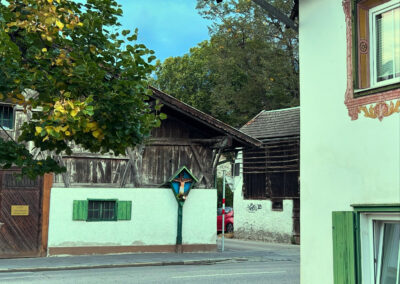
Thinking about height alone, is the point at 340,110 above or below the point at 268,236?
above

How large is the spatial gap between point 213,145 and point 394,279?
14637 mm

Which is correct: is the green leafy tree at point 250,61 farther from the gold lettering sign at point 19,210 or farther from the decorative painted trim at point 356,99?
the decorative painted trim at point 356,99

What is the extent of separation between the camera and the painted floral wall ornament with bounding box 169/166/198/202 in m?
19.3

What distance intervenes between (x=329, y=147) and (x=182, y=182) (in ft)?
43.6

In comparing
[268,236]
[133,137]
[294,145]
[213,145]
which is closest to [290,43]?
[294,145]

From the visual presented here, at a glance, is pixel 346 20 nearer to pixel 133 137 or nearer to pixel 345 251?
pixel 345 251

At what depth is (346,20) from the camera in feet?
21.0

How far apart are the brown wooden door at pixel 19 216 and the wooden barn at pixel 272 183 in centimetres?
1133

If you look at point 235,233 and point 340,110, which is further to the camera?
point 235,233

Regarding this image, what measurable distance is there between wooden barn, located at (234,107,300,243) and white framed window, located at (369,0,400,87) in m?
19.5

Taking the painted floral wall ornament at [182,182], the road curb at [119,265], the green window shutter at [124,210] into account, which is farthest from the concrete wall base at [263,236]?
the green window shutter at [124,210]

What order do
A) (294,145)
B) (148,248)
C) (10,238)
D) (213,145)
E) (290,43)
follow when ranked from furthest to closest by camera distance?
(290,43) → (294,145) → (213,145) → (148,248) → (10,238)

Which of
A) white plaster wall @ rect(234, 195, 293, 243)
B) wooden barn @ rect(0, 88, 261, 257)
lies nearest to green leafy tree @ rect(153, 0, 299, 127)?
white plaster wall @ rect(234, 195, 293, 243)

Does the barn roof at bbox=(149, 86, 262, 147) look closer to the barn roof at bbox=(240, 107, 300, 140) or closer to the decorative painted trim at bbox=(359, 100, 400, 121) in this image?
the barn roof at bbox=(240, 107, 300, 140)
